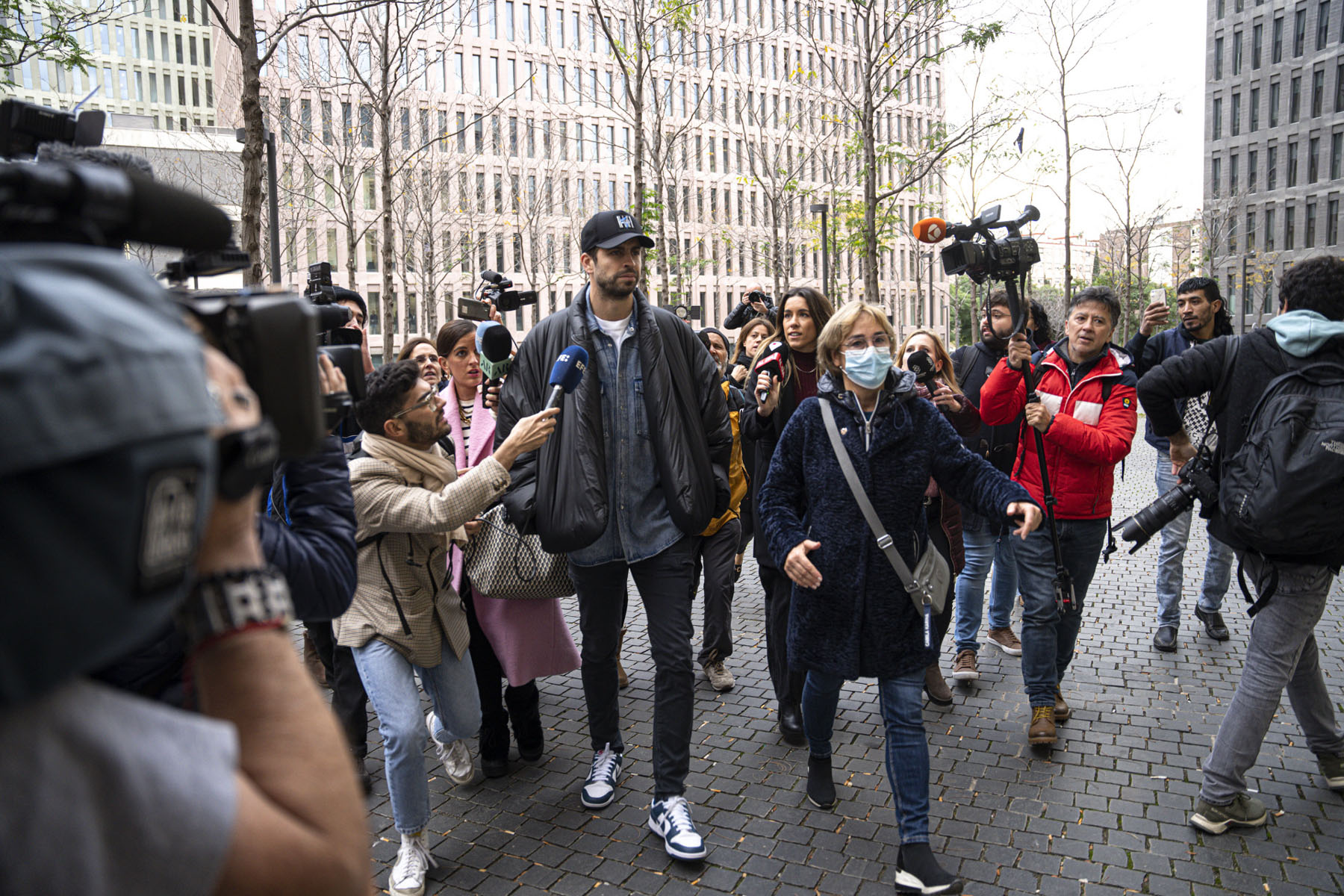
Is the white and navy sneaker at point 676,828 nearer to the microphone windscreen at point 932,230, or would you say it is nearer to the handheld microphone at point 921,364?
the handheld microphone at point 921,364

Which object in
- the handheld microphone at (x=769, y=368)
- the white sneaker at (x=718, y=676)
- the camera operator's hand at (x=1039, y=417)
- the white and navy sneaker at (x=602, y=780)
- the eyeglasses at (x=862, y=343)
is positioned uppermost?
the eyeglasses at (x=862, y=343)

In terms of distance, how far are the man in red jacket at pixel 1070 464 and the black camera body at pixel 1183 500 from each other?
0.58m

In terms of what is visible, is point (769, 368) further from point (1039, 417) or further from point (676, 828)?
point (676, 828)

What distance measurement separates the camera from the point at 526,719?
477cm

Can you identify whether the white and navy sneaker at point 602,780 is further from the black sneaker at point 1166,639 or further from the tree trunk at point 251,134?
the tree trunk at point 251,134

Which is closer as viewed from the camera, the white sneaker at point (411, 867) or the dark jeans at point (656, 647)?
the white sneaker at point (411, 867)

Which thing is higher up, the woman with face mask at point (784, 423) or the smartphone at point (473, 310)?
the smartphone at point (473, 310)

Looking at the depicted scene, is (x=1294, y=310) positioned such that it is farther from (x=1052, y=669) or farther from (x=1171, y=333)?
(x=1171, y=333)

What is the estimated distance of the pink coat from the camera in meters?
4.57

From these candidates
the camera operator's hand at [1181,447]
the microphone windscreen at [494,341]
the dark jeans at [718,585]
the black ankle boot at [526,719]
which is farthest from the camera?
the dark jeans at [718,585]

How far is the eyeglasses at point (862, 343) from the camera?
4086 millimetres

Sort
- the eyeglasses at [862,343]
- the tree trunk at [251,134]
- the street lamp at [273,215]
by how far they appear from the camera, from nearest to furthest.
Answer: the eyeglasses at [862,343] → the tree trunk at [251,134] → the street lamp at [273,215]

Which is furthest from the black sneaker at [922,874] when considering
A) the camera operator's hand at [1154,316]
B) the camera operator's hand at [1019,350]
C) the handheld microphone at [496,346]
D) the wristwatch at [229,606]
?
the camera operator's hand at [1154,316]

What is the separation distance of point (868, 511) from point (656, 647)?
3.66 feet
